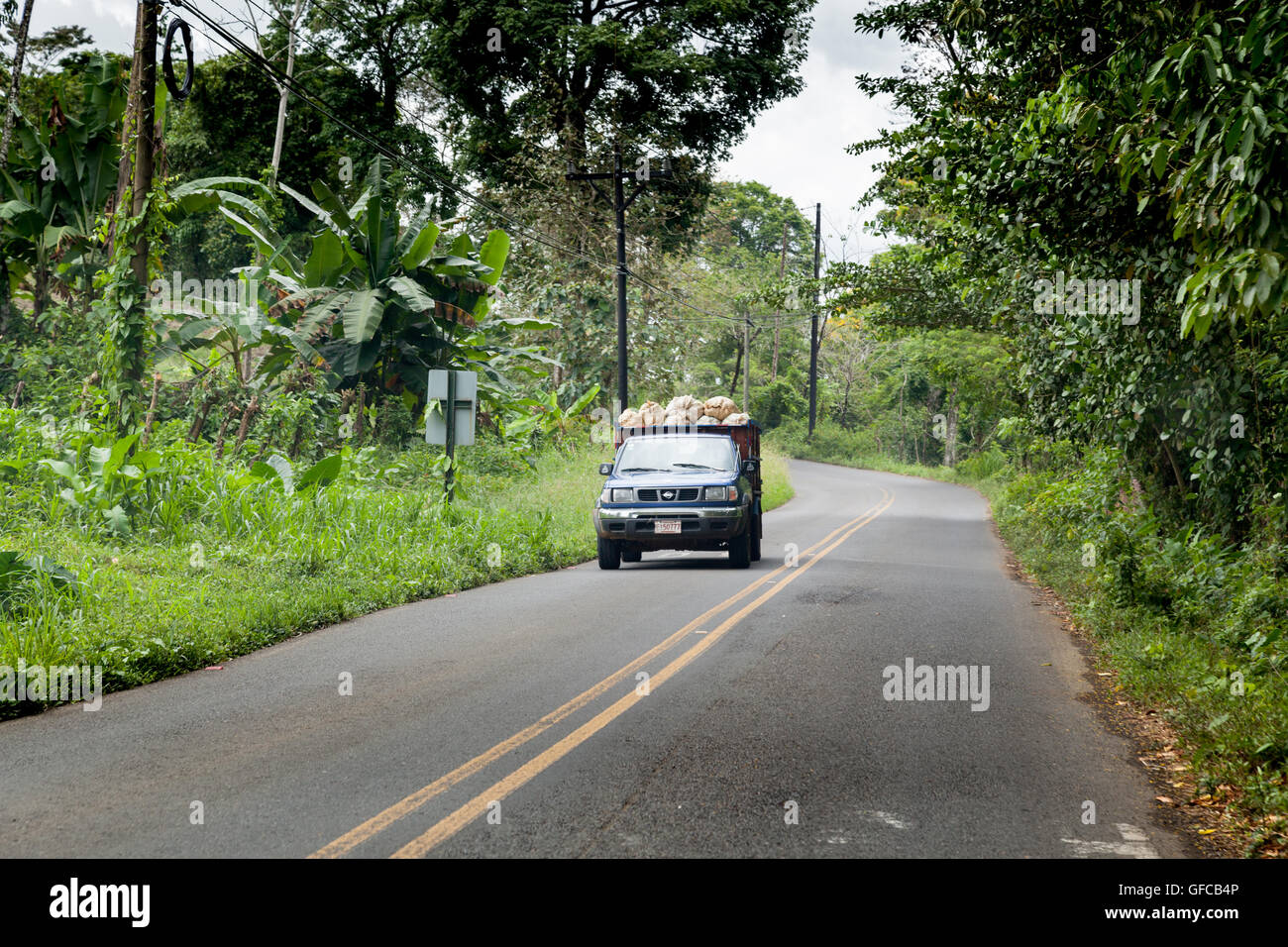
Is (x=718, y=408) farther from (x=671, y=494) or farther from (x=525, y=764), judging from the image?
(x=525, y=764)

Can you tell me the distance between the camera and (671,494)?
15.0 m

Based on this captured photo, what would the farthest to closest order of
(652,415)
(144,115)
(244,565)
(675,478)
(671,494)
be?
(652,415), (675,478), (671,494), (144,115), (244,565)

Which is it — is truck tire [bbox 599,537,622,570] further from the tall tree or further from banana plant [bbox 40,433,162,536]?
the tall tree

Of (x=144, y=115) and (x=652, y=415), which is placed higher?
(x=144, y=115)

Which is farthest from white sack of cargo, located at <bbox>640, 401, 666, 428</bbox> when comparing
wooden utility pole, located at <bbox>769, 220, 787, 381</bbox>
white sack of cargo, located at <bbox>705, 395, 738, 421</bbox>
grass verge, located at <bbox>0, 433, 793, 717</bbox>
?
wooden utility pole, located at <bbox>769, 220, 787, 381</bbox>

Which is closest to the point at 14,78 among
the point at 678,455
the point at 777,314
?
the point at 678,455

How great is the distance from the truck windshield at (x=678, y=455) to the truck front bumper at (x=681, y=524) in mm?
970

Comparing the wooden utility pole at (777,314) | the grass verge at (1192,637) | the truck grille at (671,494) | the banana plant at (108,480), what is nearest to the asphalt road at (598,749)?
the grass verge at (1192,637)

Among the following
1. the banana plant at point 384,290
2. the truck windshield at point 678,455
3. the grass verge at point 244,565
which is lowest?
the grass verge at point 244,565

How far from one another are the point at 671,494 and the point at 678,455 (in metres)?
1.30

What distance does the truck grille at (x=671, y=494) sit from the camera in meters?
14.9

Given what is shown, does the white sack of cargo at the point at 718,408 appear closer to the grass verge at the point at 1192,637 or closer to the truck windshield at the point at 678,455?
the truck windshield at the point at 678,455

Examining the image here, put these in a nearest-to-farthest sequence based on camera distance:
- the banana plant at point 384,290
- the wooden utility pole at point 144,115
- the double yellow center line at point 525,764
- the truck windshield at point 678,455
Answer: the double yellow center line at point 525,764, the wooden utility pole at point 144,115, the truck windshield at point 678,455, the banana plant at point 384,290

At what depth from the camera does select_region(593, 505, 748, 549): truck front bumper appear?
14.8 metres
